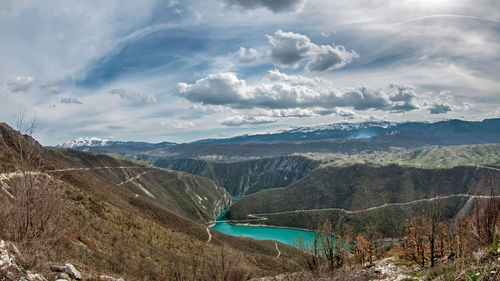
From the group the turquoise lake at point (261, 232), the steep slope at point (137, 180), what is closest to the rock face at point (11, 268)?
the steep slope at point (137, 180)

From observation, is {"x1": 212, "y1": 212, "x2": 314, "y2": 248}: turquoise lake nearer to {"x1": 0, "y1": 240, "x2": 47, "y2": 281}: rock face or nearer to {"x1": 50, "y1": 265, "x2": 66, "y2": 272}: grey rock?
{"x1": 50, "y1": 265, "x2": 66, "y2": 272}: grey rock

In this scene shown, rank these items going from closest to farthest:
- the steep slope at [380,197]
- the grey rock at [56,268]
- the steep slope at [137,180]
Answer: the grey rock at [56,268]
the steep slope at [137,180]
the steep slope at [380,197]

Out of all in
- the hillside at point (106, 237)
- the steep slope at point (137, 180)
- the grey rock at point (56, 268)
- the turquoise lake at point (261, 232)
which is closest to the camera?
the grey rock at point (56, 268)

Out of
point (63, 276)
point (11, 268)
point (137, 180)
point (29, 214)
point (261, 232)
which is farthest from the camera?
point (137, 180)

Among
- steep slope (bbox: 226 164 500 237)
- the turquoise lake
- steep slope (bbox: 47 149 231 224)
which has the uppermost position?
steep slope (bbox: 47 149 231 224)

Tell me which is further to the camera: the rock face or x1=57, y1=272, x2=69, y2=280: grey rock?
x1=57, y1=272, x2=69, y2=280: grey rock

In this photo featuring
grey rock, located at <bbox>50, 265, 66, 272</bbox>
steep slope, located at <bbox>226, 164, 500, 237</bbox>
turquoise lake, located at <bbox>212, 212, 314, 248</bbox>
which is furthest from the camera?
turquoise lake, located at <bbox>212, 212, 314, 248</bbox>

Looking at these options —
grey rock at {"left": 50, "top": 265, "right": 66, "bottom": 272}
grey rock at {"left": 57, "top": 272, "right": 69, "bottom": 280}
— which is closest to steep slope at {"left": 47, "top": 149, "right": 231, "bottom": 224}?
grey rock at {"left": 50, "top": 265, "right": 66, "bottom": 272}

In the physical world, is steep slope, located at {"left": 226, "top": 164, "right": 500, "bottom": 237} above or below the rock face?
below

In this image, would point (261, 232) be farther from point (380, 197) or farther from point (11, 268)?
point (11, 268)

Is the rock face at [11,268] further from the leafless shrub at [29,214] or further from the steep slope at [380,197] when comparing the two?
the steep slope at [380,197]

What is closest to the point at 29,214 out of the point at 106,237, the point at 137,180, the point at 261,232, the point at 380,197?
the point at 106,237
